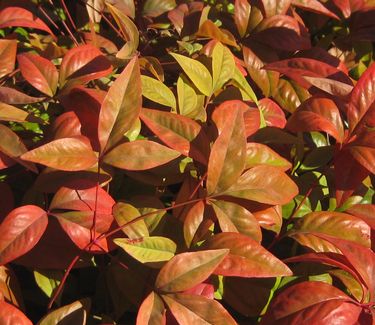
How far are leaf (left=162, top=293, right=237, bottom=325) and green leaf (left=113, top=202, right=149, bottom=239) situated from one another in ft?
0.39

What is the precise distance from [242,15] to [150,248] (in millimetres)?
699

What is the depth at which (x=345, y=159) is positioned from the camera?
1024 mm

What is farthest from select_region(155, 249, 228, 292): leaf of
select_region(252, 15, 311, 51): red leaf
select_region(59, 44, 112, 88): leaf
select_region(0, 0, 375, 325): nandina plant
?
select_region(252, 15, 311, 51): red leaf

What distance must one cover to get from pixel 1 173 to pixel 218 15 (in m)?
0.68

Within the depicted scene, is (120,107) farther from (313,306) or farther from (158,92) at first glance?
(313,306)

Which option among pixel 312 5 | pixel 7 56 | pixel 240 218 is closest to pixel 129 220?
pixel 240 218

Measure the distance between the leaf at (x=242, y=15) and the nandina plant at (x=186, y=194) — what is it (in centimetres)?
8

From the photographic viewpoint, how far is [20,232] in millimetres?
856

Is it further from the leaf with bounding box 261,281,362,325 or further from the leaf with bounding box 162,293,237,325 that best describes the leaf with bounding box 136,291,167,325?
the leaf with bounding box 261,281,362,325

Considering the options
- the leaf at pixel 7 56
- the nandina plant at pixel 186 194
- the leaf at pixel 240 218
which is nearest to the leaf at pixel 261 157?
the nandina plant at pixel 186 194

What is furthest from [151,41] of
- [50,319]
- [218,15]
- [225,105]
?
[50,319]

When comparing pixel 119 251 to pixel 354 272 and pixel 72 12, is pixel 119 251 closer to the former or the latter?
pixel 354 272

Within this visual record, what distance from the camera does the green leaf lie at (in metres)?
0.88

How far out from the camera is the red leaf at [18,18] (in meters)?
1.32
